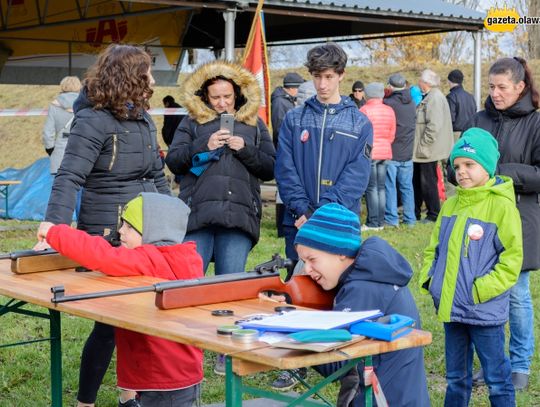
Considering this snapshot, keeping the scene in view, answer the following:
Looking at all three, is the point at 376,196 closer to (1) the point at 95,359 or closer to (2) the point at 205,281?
(1) the point at 95,359

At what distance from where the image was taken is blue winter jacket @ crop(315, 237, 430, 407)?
317 centimetres

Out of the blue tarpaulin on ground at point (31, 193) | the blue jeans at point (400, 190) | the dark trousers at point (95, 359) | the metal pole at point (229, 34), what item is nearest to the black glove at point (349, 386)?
the dark trousers at point (95, 359)

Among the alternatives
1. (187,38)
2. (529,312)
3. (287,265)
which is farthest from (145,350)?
(187,38)

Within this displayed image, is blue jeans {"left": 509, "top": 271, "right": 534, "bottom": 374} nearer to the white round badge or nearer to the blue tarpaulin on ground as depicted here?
the white round badge

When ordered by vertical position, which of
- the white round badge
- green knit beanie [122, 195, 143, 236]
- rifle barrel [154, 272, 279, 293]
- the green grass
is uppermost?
green knit beanie [122, 195, 143, 236]

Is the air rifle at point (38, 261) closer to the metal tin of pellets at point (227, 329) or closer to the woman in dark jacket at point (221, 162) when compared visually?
the woman in dark jacket at point (221, 162)

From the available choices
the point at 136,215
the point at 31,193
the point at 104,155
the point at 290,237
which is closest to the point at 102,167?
the point at 104,155

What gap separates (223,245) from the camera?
5.45 metres

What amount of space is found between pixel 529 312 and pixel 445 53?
36.8 meters

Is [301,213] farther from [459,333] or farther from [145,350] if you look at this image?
[145,350]

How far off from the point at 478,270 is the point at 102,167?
1877mm

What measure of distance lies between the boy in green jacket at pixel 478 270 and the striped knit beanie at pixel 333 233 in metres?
1.33

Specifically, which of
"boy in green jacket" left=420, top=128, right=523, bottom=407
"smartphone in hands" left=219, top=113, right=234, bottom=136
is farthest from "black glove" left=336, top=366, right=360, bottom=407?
"smartphone in hands" left=219, top=113, right=234, bottom=136

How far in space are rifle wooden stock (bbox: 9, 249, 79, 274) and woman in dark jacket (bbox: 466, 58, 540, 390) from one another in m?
2.28
